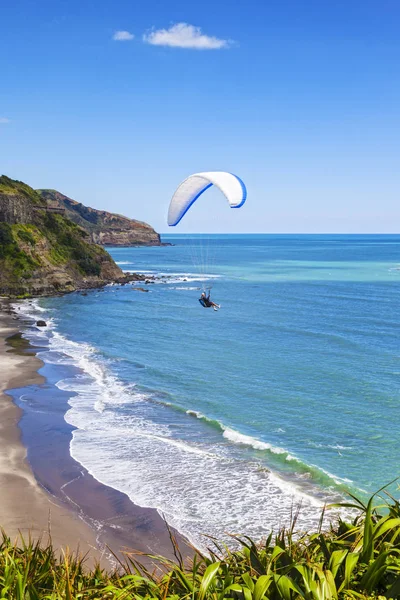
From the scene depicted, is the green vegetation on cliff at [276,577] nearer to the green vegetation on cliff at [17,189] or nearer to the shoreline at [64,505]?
the shoreline at [64,505]

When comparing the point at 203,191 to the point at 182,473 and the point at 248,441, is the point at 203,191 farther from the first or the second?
the point at 182,473

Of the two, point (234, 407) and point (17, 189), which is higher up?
point (17, 189)

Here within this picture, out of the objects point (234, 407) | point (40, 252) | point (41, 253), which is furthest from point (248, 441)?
point (41, 253)

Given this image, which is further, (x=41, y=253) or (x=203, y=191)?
(x=41, y=253)

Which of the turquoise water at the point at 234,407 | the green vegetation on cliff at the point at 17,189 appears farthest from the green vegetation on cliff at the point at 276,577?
the green vegetation on cliff at the point at 17,189

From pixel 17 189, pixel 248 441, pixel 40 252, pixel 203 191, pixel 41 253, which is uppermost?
pixel 17 189

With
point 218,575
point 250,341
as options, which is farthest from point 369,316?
point 218,575

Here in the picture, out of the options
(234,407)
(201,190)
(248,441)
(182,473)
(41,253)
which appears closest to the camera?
(182,473)
